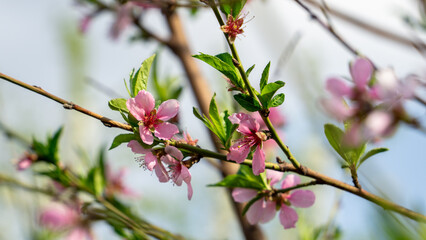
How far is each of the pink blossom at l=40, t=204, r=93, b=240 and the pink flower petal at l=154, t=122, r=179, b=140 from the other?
0.66 m

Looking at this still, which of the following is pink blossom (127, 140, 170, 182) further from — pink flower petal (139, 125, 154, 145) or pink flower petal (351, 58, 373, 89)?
pink flower petal (351, 58, 373, 89)

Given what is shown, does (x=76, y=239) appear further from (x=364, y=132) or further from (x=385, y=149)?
(x=364, y=132)

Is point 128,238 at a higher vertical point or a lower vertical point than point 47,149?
lower

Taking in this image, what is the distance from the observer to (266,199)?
856 millimetres

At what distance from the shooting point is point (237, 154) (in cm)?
71

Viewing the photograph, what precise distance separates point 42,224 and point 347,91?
1.25 meters

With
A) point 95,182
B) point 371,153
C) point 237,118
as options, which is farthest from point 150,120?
point 95,182

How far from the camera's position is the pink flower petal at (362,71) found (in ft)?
1.92

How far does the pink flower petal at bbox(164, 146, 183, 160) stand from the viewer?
2.31ft

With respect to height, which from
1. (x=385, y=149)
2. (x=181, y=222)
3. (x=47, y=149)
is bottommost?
(x=181, y=222)

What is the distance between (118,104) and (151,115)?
0.06 m

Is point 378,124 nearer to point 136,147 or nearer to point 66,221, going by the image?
point 136,147

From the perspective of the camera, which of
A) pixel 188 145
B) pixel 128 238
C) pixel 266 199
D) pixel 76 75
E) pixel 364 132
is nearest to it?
pixel 364 132

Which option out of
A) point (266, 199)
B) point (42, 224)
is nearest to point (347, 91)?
point (266, 199)
